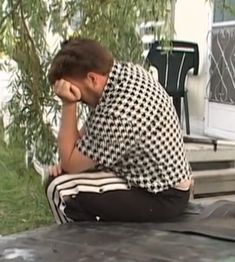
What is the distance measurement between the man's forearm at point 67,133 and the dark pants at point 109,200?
0.24 ft

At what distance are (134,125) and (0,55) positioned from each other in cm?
93

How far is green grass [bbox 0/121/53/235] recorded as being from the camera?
316cm

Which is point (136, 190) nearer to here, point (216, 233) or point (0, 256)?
point (216, 233)

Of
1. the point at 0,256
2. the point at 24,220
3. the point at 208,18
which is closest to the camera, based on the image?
the point at 0,256

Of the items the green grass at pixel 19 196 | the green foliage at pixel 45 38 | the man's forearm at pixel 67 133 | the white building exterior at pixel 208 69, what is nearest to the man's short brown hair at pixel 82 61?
the man's forearm at pixel 67 133

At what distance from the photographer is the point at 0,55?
2.85 meters

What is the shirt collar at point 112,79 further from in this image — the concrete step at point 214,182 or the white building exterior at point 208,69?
the white building exterior at point 208,69

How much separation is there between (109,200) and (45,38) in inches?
37.6

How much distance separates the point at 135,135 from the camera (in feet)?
7.07

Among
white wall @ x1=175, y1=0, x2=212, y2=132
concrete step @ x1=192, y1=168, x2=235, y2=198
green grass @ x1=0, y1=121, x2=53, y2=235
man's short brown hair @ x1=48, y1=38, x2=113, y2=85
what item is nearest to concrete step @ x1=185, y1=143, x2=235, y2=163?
concrete step @ x1=192, y1=168, x2=235, y2=198

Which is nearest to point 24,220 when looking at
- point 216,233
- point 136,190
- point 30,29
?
point 30,29

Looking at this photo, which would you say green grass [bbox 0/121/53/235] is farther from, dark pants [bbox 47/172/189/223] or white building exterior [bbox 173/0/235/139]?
white building exterior [bbox 173/0/235/139]

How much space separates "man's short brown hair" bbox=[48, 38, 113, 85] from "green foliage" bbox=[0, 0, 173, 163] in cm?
49

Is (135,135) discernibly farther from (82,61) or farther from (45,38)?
(45,38)
